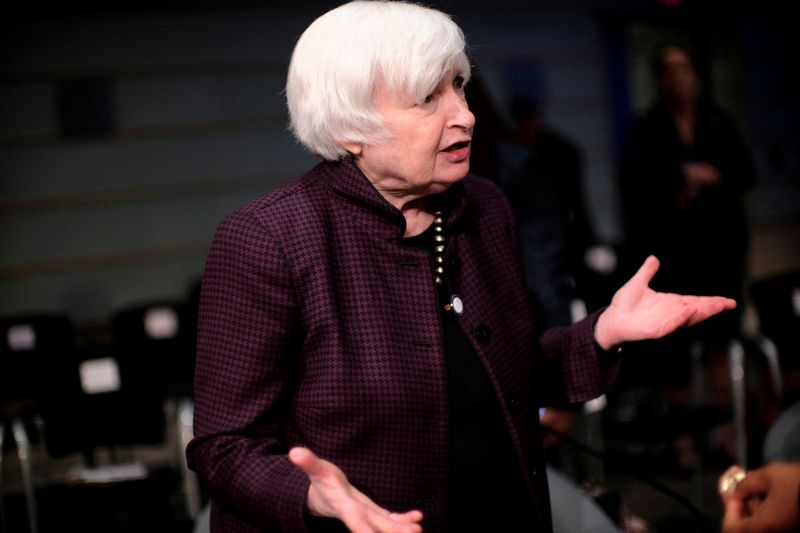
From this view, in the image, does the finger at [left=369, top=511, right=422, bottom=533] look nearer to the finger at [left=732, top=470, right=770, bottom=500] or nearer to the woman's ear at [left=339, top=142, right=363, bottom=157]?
the finger at [left=732, top=470, right=770, bottom=500]

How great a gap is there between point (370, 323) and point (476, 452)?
0.97 feet

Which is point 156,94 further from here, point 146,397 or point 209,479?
point 209,479

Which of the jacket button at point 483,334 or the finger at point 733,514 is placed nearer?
the finger at point 733,514

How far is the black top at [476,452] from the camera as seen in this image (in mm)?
1675

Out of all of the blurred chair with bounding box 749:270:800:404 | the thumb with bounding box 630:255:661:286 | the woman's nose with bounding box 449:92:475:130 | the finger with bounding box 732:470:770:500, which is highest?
the woman's nose with bounding box 449:92:475:130

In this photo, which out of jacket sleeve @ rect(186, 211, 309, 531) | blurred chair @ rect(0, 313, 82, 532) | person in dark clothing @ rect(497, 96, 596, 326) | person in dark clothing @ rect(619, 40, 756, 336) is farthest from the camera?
person in dark clothing @ rect(619, 40, 756, 336)

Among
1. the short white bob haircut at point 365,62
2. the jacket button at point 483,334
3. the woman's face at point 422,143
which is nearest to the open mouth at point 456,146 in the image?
the woman's face at point 422,143

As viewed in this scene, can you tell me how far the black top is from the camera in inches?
65.9

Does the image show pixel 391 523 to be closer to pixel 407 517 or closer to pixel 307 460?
pixel 407 517

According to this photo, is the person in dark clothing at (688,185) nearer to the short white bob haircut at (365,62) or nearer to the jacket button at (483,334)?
the jacket button at (483,334)

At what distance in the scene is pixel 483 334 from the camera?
173cm

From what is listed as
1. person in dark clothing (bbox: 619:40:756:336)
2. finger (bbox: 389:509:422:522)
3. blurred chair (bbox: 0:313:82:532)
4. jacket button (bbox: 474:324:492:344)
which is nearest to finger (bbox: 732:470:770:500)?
finger (bbox: 389:509:422:522)

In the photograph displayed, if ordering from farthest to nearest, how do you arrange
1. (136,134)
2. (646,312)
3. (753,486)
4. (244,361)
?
(136,134), (646,312), (244,361), (753,486)

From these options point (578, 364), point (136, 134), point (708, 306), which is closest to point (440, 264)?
point (578, 364)
